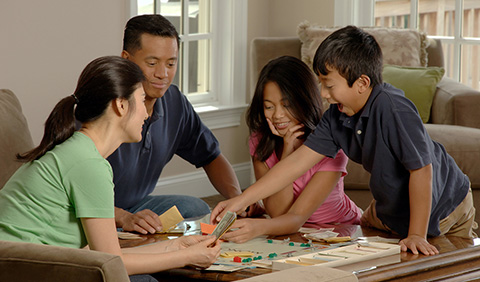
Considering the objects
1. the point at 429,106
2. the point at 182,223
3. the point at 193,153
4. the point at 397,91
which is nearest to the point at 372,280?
the point at 397,91

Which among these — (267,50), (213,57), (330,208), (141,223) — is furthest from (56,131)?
(213,57)

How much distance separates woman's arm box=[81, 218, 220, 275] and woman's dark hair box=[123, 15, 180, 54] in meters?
0.88

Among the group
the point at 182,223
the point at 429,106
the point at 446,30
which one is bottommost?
the point at 182,223

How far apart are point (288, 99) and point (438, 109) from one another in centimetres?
181

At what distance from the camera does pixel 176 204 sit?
2.60m

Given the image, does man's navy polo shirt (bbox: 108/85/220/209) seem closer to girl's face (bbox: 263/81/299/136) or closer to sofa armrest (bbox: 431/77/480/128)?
girl's face (bbox: 263/81/299/136)

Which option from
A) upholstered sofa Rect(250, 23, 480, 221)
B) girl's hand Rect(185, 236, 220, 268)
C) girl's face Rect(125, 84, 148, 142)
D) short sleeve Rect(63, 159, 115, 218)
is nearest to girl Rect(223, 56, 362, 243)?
girl's hand Rect(185, 236, 220, 268)

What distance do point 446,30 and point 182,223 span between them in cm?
297

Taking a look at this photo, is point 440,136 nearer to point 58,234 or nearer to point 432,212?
point 432,212

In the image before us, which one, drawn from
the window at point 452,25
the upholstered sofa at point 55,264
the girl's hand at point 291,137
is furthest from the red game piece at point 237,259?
the window at point 452,25

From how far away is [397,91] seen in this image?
2.12 m

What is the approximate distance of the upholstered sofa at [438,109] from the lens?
138 inches

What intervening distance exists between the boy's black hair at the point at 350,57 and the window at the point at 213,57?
2525 millimetres

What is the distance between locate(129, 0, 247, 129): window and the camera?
183 inches
